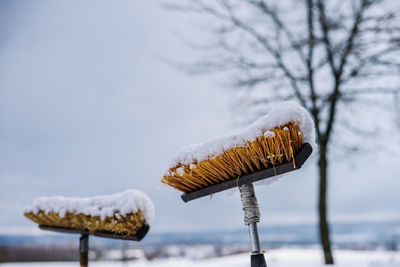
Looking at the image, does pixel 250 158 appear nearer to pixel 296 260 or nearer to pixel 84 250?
pixel 84 250

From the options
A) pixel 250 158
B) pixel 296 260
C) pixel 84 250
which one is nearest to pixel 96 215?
pixel 84 250

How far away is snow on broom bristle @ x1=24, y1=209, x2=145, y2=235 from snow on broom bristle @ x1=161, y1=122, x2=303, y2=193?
507 mm

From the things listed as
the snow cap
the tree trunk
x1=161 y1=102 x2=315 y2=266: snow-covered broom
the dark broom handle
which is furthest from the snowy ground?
the snow cap

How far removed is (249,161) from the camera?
1.35 metres

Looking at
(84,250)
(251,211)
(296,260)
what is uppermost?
(251,211)

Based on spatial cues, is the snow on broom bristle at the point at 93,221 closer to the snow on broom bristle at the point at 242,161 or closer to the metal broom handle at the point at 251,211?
the snow on broom bristle at the point at 242,161

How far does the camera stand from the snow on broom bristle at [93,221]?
192cm

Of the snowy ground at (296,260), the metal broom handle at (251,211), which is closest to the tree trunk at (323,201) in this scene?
the snowy ground at (296,260)

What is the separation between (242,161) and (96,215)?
4.02 feet

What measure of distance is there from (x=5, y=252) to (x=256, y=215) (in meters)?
10.3

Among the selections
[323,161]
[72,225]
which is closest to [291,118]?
[72,225]

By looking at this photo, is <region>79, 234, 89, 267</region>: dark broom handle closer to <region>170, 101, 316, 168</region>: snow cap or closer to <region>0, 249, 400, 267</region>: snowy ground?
<region>170, 101, 316, 168</region>: snow cap

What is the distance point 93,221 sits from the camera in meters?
2.10

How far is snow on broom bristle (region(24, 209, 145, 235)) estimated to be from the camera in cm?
192
